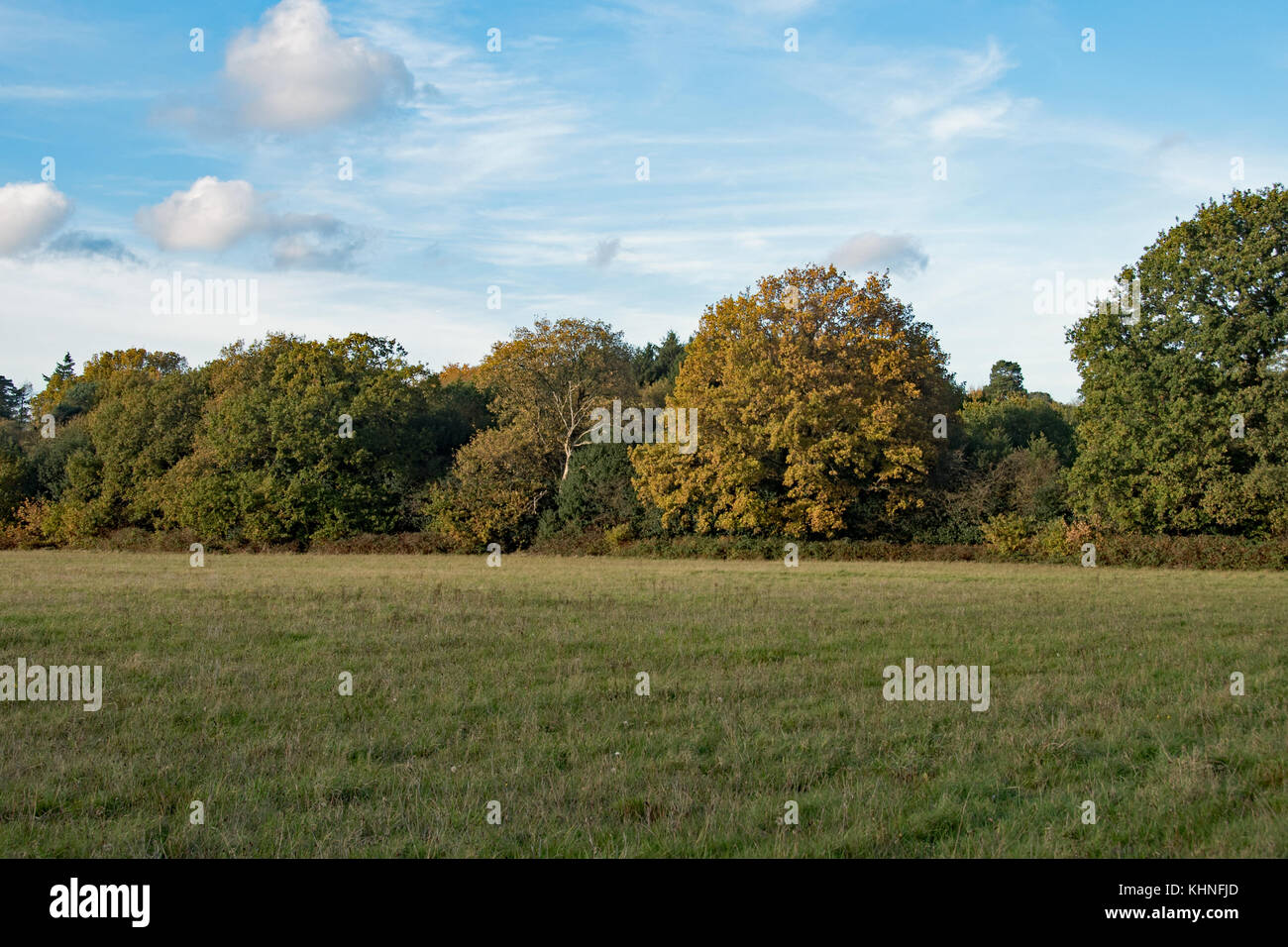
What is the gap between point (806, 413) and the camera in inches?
1564

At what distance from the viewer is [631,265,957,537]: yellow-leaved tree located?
4012 cm

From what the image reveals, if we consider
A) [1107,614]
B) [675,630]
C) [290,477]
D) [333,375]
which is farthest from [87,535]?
[1107,614]

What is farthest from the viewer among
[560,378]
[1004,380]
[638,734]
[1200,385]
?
[1004,380]

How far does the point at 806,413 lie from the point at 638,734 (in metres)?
31.8

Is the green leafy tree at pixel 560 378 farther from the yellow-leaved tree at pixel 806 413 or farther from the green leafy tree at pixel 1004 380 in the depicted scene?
the green leafy tree at pixel 1004 380

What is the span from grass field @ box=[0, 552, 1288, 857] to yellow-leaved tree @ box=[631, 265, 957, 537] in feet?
68.9

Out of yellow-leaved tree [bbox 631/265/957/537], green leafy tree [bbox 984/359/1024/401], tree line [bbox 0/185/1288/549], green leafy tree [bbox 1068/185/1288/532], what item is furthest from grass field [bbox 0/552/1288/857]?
green leafy tree [bbox 984/359/1024/401]

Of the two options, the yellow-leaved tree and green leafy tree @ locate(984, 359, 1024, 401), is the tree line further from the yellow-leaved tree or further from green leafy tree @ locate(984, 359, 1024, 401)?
green leafy tree @ locate(984, 359, 1024, 401)

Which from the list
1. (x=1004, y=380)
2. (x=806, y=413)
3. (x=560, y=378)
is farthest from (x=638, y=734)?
(x=1004, y=380)

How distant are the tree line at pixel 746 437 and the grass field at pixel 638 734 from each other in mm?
18914

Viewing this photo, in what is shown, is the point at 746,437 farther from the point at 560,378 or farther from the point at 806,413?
the point at 560,378

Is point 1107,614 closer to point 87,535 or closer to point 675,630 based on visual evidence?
point 675,630

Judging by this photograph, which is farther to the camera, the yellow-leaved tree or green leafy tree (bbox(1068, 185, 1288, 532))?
the yellow-leaved tree

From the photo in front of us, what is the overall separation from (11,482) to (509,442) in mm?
32343
